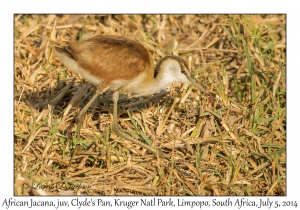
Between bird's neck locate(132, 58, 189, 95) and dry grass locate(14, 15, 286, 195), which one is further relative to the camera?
bird's neck locate(132, 58, 189, 95)

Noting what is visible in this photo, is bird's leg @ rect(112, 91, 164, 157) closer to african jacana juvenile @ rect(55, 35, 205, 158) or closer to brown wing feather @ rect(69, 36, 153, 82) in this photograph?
african jacana juvenile @ rect(55, 35, 205, 158)

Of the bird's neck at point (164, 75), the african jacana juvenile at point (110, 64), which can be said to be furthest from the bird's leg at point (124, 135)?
the bird's neck at point (164, 75)

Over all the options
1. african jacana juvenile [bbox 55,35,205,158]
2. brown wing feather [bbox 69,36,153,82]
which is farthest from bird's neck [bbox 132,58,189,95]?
brown wing feather [bbox 69,36,153,82]

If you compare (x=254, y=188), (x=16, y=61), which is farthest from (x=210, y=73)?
(x=16, y=61)

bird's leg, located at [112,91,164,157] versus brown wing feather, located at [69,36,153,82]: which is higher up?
brown wing feather, located at [69,36,153,82]

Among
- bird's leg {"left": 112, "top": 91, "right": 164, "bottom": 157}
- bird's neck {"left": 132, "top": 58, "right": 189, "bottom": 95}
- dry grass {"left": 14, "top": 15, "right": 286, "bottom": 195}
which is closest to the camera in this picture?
dry grass {"left": 14, "top": 15, "right": 286, "bottom": 195}

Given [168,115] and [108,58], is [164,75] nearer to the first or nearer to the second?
[168,115]

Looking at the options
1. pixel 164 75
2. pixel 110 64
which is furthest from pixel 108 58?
pixel 164 75
